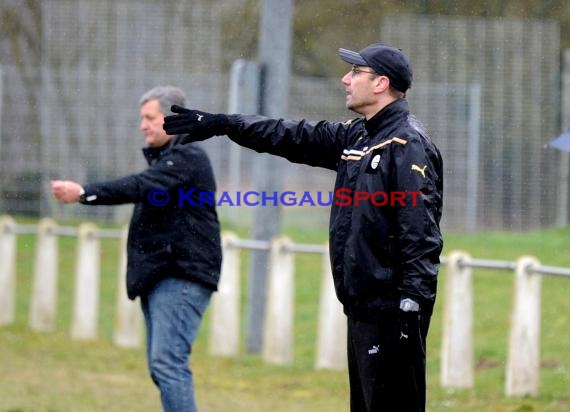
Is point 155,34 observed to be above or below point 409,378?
above

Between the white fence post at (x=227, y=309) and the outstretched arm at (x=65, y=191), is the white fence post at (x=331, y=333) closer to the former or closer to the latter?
the white fence post at (x=227, y=309)

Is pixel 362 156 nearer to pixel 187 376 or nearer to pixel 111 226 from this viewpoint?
pixel 187 376

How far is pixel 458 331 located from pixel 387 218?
524 centimetres

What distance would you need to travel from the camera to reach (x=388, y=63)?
6387mm

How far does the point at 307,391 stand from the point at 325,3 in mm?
15783

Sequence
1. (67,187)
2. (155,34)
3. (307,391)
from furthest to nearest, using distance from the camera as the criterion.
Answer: (155,34) < (307,391) < (67,187)

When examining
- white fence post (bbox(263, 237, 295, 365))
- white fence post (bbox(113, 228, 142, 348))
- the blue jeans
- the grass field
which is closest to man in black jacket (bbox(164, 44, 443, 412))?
the blue jeans

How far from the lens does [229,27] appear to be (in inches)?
889

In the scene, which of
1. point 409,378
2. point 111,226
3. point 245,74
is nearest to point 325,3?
point 111,226

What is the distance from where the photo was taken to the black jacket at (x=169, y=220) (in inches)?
308

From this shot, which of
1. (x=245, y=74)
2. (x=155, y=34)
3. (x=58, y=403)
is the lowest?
(x=58, y=403)

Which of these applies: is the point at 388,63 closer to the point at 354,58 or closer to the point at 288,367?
the point at 354,58

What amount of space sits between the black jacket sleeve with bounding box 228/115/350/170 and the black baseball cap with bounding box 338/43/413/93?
35 cm

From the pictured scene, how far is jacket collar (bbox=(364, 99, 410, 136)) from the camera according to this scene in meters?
6.33
